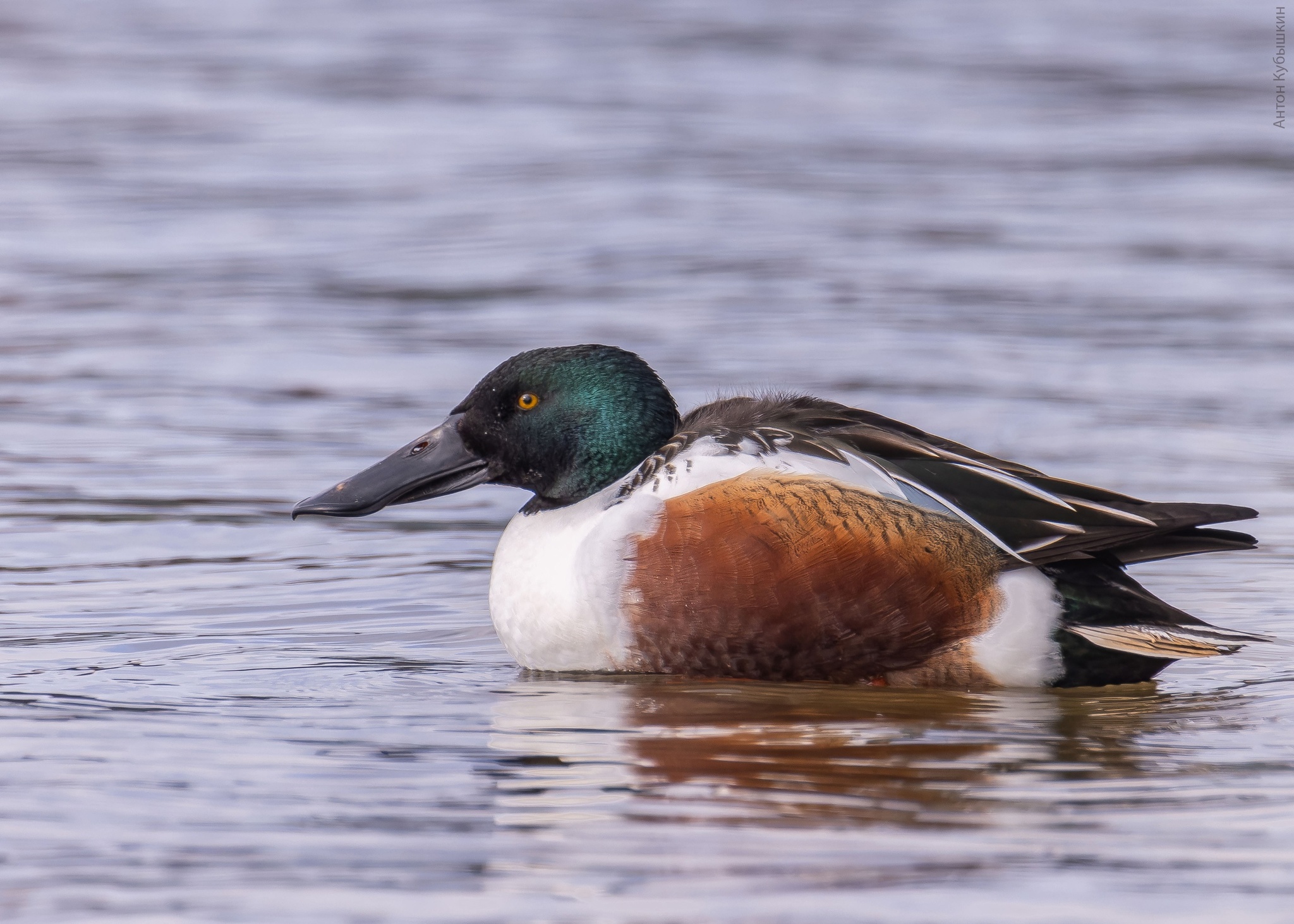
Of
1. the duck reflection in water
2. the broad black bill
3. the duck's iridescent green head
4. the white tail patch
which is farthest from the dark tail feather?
the broad black bill

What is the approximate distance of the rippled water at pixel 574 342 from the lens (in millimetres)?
3609

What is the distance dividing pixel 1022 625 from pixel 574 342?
14.4 feet

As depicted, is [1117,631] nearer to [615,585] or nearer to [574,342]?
[615,585]

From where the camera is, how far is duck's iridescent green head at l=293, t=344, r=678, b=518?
537cm

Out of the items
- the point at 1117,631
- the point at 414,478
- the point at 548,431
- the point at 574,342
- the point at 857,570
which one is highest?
the point at 574,342

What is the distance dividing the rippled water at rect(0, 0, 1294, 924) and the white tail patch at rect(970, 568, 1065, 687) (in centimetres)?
10

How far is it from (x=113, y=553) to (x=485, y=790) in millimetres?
2672

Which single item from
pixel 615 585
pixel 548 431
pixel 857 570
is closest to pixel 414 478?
pixel 548 431

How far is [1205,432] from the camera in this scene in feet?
25.3

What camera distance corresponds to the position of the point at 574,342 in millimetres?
8969

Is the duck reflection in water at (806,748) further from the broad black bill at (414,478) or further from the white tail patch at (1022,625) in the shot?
the broad black bill at (414,478)

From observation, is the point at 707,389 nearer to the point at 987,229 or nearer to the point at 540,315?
the point at 540,315

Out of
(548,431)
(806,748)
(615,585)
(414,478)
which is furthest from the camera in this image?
(414,478)

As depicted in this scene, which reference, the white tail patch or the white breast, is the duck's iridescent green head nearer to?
the white breast
